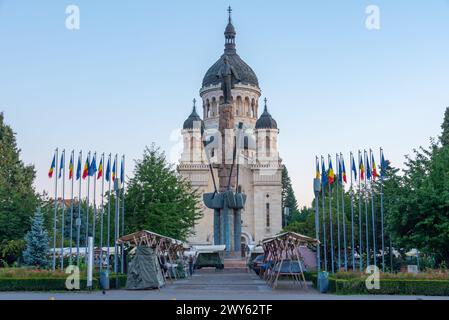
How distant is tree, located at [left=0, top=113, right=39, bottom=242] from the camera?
48.2m

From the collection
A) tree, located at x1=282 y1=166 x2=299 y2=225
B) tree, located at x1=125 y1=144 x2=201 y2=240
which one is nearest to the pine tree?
tree, located at x1=125 y1=144 x2=201 y2=240

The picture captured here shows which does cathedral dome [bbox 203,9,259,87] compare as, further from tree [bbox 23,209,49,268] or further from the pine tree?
tree [bbox 23,209,49,268]

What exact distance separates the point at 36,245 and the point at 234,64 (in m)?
51.7

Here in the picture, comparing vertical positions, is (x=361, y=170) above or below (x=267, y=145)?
below

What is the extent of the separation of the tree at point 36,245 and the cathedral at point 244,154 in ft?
114

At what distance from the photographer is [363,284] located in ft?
81.4

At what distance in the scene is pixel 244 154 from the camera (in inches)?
3472

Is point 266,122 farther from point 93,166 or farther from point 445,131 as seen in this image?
point 93,166

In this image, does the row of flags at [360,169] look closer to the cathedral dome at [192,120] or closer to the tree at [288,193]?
the cathedral dome at [192,120]

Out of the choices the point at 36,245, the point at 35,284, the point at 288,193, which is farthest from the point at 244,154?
the point at 35,284

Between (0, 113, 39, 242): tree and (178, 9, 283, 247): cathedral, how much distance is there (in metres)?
26.0
